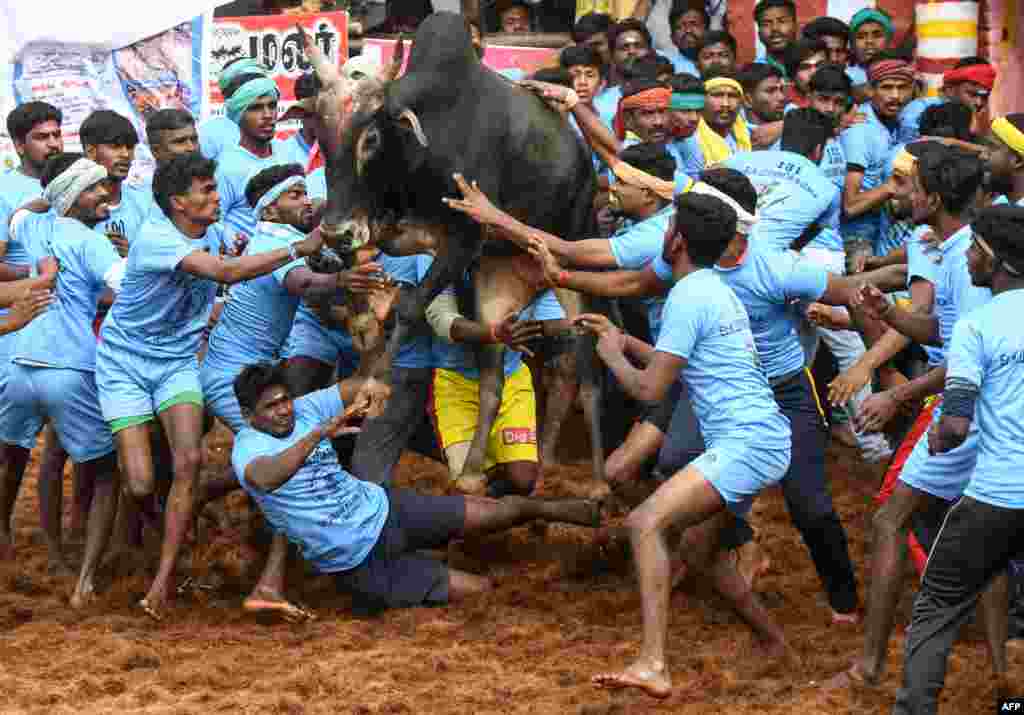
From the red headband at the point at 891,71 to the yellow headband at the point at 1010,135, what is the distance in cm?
308

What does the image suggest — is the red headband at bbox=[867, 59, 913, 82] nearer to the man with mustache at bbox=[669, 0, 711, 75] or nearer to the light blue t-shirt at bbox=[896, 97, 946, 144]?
the light blue t-shirt at bbox=[896, 97, 946, 144]

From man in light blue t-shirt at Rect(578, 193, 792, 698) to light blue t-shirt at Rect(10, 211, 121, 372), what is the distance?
2759mm

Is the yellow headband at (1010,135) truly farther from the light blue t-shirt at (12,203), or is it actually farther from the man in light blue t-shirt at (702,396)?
the light blue t-shirt at (12,203)

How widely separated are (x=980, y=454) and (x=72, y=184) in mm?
4462

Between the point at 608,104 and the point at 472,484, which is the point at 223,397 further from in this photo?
the point at 608,104

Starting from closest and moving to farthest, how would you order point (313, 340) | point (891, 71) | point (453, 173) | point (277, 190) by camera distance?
point (453, 173)
point (277, 190)
point (313, 340)
point (891, 71)

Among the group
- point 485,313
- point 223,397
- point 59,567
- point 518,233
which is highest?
point 518,233

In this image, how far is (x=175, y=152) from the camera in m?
9.24

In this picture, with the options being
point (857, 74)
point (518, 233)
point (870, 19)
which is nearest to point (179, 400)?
point (518, 233)

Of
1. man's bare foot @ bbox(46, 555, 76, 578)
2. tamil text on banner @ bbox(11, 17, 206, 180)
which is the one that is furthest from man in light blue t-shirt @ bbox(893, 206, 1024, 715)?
tamil text on banner @ bbox(11, 17, 206, 180)

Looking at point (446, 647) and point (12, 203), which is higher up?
point (12, 203)

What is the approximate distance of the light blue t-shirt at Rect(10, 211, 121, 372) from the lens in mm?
7973

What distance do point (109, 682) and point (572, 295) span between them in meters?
3.32

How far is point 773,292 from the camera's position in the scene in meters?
7.16
